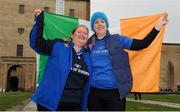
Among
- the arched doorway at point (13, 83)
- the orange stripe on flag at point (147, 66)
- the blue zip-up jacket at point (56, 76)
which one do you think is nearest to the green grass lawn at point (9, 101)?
the orange stripe on flag at point (147, 66)

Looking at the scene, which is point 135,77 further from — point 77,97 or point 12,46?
point 12,46

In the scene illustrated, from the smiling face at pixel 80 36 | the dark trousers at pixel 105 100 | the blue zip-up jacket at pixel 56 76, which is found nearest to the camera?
the blue zip-up jacket at pixel 56 76

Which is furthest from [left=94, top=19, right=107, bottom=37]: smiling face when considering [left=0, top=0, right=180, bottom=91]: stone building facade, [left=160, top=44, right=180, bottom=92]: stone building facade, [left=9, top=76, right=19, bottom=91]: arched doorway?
[left=160, top=44, right=180, bottom=92]: stone building facade

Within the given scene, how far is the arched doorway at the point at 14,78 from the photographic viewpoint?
62281mm

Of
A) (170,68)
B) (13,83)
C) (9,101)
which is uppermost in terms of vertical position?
(170,68)

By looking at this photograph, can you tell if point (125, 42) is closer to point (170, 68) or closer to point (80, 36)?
point (80, 36)

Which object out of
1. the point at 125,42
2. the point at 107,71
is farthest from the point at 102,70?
the point at 125,42

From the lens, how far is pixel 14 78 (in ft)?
212

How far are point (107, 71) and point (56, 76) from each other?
0.67 metres

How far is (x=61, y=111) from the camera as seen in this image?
489 centimetres

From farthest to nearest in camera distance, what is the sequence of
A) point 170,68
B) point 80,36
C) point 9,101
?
1. point 170,68
2. point 9,101
3. point 80,36

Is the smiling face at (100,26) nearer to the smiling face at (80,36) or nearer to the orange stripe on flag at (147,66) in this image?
the smiling face at (80,36)

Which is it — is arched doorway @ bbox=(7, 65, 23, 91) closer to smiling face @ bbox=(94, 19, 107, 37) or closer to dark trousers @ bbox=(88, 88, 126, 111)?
smiling face @ bbox=(94, 19, 107, 37)

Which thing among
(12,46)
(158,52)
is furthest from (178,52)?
(158,52)
